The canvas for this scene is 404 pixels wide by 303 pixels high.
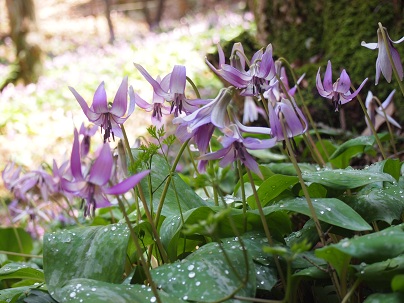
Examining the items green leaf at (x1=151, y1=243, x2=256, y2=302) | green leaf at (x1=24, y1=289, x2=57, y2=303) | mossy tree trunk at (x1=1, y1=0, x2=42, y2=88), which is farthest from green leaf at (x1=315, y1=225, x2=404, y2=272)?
mossy tree trunk at (x1=1, y1=0, x2=42, y2=88)

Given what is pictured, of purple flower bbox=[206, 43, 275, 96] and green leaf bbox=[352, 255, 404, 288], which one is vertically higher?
purple flower bbox=[206, 43, 275, 96]

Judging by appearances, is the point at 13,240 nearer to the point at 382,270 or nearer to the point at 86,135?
the point at 86,135

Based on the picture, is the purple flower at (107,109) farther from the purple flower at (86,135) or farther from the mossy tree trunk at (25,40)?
the mossy tree trunk at (25,40)

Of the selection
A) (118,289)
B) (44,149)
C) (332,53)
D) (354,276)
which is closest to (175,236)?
(118,289)

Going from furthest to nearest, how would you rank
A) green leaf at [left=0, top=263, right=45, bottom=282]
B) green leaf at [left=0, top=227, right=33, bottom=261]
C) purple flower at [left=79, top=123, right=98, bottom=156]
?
1. green leaf at [left=0, top=227, right=33, bottom=261]
2. purple flower at [left=79, top=123, right=98, bottom=156]
3. green leaf at [left=0, top=263, right=45, bottom=282]

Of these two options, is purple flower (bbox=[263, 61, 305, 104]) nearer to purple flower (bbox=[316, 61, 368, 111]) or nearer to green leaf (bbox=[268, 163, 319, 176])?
purple flower (bbox=[316, 61, 368, 111])

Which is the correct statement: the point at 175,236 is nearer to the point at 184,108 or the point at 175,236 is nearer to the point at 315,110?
the point at 184,108

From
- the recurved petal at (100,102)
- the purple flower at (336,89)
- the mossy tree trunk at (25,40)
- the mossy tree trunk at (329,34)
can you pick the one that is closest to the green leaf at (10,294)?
the recurved petal at (100,102)
